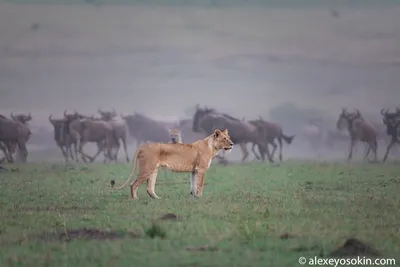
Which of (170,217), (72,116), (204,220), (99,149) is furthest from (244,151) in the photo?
(204,220)

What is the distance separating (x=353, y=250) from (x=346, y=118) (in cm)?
1545

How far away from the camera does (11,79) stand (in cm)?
2088

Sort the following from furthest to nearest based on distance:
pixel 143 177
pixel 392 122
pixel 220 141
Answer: pixel 392 122
pixel 220 141
pixel 143 177

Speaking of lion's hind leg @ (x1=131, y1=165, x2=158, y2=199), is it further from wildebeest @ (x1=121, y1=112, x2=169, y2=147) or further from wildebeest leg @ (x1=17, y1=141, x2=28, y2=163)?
wildebeest @ (x1=121, y1=112, x2=169, y2=147)

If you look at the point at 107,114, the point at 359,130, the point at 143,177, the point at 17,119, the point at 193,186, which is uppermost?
the point at 107,114

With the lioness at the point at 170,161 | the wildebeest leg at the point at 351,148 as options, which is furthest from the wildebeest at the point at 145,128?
the lioness at the point at 170,161

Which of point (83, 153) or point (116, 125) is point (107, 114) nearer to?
point (116, 125)

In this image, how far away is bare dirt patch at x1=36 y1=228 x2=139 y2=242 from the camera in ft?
24.7

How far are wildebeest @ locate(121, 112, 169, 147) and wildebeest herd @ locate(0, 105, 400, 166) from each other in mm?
449

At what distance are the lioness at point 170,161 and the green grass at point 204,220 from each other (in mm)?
192

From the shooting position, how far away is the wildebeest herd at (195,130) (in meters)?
21.1

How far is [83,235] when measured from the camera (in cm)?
762

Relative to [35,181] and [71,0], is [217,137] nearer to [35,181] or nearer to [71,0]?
[35,181]

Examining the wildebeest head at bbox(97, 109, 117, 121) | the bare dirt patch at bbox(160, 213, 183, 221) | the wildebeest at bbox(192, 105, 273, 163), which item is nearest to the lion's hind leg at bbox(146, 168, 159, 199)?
the bare dirt patch at bbox(160, 213, 183, 221)
